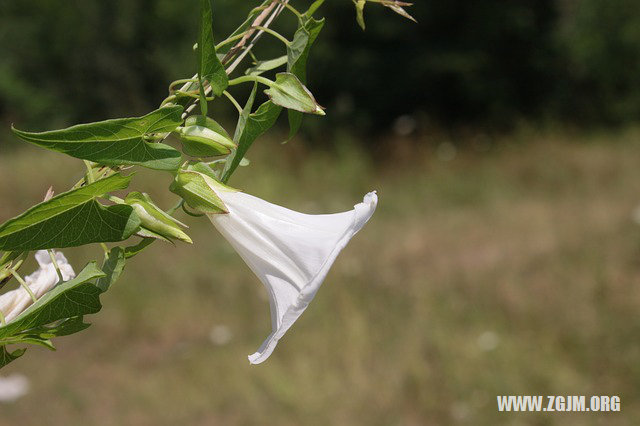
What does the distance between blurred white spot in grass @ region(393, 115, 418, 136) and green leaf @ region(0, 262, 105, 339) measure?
21.2 ft

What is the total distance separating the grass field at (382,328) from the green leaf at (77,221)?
Result: 2225mm

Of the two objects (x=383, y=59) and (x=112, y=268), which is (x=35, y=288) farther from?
(x=383, y=59)

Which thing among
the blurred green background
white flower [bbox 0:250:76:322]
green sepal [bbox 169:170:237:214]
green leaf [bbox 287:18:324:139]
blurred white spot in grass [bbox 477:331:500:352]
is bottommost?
the blurred green background

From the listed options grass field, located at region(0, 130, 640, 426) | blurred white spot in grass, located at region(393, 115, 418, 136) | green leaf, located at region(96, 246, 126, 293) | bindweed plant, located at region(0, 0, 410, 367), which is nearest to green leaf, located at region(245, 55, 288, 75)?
bindweed plant, located at region(0, 0, 410, 367)

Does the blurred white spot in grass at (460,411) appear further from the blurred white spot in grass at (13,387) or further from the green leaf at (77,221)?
the green leaf at (77,221)

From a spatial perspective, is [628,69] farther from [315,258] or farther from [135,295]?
[315,258]

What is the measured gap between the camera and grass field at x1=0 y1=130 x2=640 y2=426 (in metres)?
2.59

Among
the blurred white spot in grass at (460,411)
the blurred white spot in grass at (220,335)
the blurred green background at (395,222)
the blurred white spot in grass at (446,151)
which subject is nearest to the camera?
the blurred white spot in grass at (460,411)

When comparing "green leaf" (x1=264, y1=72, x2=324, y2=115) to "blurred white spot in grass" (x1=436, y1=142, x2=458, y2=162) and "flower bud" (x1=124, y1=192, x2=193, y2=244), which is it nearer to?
"flower bud" (x1=124, y1=192, x2=193, y2=244)

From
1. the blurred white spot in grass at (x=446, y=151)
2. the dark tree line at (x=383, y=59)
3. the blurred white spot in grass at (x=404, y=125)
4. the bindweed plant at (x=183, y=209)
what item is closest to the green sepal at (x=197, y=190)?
the bindweed plant at (x=183, y=209)

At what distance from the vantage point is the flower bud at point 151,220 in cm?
36

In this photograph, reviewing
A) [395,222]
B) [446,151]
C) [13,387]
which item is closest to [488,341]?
[13,387]

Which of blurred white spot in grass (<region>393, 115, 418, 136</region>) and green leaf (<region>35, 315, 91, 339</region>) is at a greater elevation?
green leaf (<region>35, 315, 91, 339</region>)

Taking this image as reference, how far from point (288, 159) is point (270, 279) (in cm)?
533
